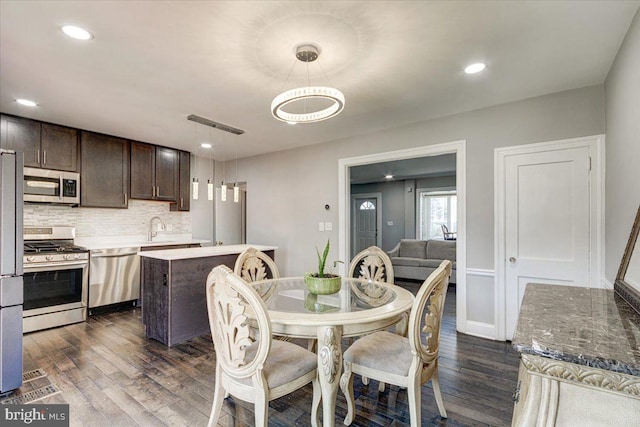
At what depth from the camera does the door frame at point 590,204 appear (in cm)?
268

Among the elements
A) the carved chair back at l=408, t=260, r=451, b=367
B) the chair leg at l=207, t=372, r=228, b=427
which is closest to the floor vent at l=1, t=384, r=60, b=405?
the chair leg at l=207, t=372, r=228, b=427

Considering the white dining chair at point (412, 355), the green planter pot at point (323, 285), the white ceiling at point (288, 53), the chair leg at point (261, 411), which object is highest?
the white ceiling at point (288, 53)

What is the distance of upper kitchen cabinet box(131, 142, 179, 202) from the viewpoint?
15.5ft

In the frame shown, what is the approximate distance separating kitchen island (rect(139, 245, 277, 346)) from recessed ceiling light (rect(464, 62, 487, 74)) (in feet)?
10.1

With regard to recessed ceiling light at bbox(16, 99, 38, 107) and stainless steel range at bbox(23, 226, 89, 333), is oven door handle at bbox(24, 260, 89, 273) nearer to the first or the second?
stainless steel range at bbox(23, 226, 89, 333)

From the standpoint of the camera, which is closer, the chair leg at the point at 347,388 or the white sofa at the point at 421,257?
the chair leg at the point at 347,388

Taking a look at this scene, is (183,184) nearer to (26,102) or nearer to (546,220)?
(26,102)

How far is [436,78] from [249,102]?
1.81 meters

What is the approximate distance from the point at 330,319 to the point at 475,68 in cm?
226

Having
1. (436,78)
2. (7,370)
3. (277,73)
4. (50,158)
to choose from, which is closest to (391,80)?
(436,78)

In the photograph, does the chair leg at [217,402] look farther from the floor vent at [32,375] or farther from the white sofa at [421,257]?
the white sofa at [421,257]

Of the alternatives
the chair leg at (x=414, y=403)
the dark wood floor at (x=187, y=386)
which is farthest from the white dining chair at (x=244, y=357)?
the chair leg at (x=414, y=403)

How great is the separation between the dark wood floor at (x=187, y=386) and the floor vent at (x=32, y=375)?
2.5 inches

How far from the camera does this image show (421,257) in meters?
6.50
